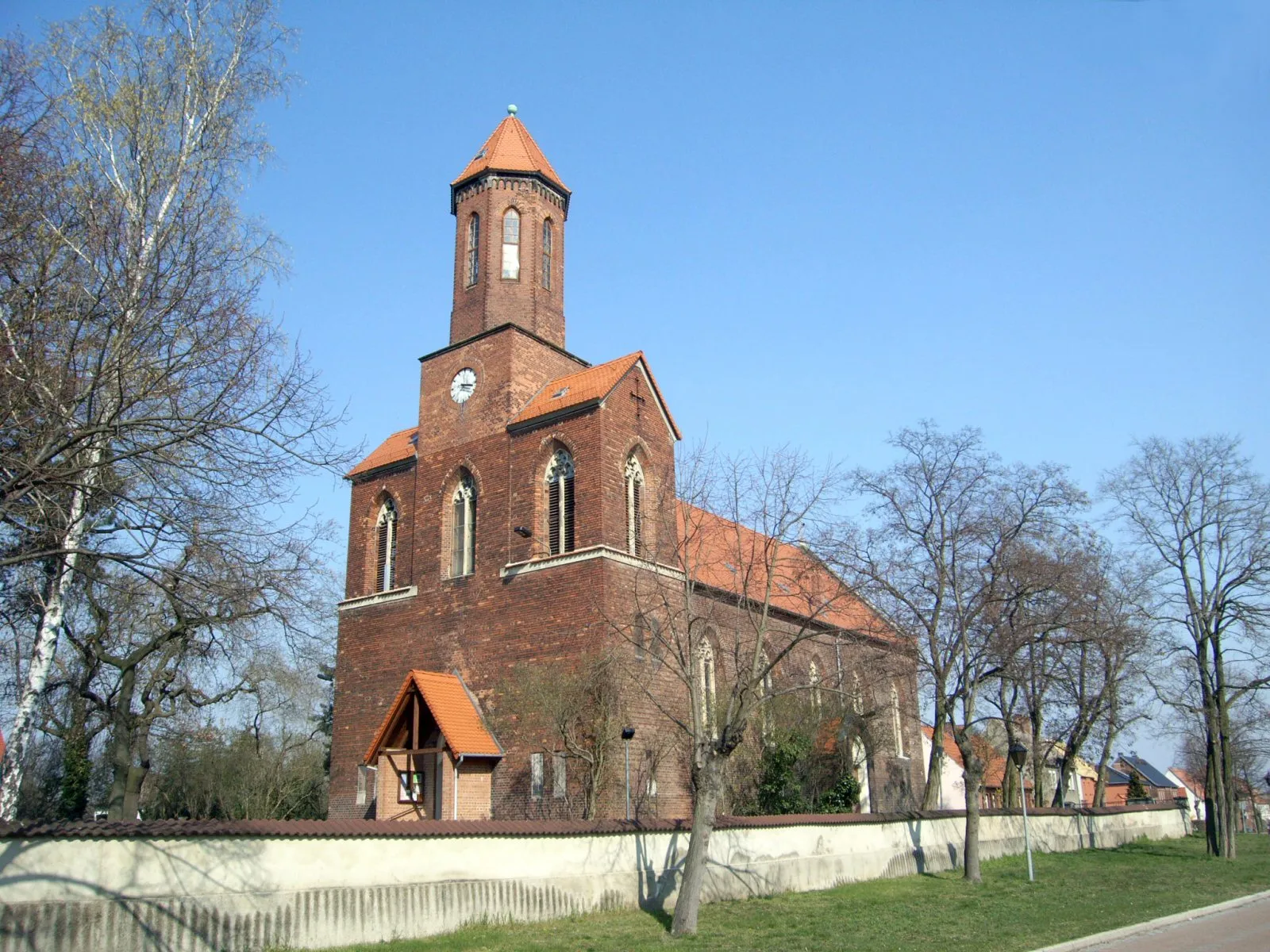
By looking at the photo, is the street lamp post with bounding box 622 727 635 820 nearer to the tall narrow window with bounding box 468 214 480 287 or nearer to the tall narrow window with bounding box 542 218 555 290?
the tall narrow window with bounding box 542 218 555 290

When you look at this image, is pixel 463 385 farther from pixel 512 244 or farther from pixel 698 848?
pixel 698 848

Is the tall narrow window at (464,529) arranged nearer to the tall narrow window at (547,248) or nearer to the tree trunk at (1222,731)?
the tall narrow window at (547,248)

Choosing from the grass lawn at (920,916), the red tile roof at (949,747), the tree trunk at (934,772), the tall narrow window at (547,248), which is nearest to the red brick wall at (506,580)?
the tree trunk at (934,772)

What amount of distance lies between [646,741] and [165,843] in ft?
45.7

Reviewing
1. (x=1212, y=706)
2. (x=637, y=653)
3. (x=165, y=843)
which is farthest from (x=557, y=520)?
(x=1212, y=706)

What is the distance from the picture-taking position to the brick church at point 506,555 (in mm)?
24484

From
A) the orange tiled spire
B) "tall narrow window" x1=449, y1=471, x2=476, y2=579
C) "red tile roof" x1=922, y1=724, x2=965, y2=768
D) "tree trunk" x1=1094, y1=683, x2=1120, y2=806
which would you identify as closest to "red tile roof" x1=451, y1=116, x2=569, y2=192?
the orange tiled spire

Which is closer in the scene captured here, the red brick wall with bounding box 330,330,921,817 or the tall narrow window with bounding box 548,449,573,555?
the red brick wall with bounding box 330,330,921,817

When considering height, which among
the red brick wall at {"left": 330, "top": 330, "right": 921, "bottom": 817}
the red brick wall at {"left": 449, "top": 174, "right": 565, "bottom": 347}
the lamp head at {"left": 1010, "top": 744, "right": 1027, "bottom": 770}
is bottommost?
the lamp head at {"left": 1010, "top": 744, "right": 1027, "bottom": 770}

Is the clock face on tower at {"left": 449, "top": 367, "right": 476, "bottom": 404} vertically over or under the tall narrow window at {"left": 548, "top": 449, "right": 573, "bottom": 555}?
over

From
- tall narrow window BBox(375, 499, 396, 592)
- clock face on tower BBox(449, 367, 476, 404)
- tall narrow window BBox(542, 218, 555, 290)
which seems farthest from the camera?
tall narrow window BBox(542, 218, 555, 290)

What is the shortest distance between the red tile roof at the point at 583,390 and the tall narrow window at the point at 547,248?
334cm

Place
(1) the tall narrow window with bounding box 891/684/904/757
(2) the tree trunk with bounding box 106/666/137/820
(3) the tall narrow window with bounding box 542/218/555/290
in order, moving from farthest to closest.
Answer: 1. (1) the tall narrow window with bounding box 891/684/904/757
2. (3) the tall narrow window with bounding box 542/218/555/290
3. (2) the tree trunk with bounding box 106/666/137/820

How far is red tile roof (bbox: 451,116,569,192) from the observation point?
31.4m
